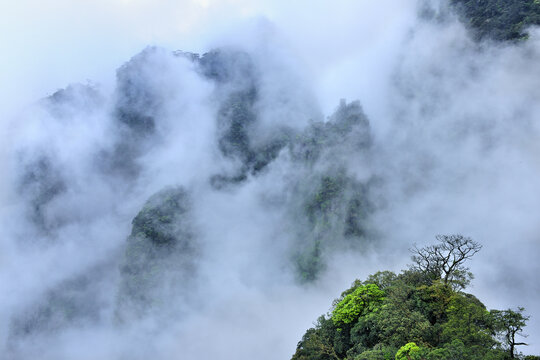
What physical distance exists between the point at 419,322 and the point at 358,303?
8.05 m

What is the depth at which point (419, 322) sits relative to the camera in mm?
32969

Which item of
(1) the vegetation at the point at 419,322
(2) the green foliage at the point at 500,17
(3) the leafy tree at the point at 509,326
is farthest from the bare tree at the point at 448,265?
(2) the green foliage at the point at 500,17

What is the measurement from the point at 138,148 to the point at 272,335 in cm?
10342

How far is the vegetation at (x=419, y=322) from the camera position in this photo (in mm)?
28719

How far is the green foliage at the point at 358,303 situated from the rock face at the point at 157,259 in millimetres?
84712

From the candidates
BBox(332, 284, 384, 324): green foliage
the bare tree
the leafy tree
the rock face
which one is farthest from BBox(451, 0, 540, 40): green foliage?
the rock face

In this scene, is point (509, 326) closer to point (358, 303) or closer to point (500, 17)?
point (358, 303)

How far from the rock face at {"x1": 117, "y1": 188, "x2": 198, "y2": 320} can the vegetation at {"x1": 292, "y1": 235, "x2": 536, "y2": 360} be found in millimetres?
78688

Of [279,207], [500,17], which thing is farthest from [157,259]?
[500,17]

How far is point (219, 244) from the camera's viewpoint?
130 meters

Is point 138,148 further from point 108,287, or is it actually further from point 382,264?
point 382,264

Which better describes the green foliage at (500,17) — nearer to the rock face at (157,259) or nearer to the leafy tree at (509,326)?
the leafy tree at (509,326)

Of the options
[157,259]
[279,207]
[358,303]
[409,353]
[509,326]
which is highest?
[279,207]

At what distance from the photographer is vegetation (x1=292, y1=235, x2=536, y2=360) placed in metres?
28.7
